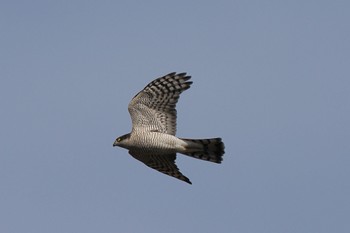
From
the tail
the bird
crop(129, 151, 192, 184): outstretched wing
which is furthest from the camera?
crop(129, 151, 192, 184): outstretched wing

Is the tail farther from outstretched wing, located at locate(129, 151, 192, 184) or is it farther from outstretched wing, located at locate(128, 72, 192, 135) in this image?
outstretched wing, located at locate(129, 151, 192, 184)

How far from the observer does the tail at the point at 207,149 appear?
827 inches

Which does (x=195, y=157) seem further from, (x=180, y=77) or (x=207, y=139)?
(x=180, y=77)

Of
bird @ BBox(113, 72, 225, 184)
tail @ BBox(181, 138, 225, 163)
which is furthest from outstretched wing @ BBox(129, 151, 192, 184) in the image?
tail @ BBox(181, 138, 225, 163)

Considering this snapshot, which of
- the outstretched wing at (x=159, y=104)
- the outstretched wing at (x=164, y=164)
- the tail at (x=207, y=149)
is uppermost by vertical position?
the outstretched wing at (x=159, y=104)

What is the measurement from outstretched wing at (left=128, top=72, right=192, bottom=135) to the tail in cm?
54

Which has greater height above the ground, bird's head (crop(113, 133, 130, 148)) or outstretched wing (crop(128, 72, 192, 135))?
outstretched wing (crop(128, 72, 192, 135))

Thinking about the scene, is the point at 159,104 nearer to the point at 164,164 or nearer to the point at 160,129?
the point at 160,129

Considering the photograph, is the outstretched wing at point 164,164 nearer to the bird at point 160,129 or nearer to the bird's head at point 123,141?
the bird at point 160,129

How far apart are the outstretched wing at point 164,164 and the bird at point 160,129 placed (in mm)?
48

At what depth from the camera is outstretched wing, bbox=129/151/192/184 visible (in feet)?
71.2

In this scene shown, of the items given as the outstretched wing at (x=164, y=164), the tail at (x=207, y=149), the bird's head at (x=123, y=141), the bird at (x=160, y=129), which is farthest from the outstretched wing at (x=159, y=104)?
the outstretched wing at (x=164, y=164)

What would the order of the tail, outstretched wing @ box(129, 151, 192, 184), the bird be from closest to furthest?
the bird → the tail → outstretched wing @ box(129, 151, 192, 184)

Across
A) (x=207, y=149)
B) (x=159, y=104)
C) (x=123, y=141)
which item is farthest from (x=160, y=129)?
(x=207, y=149)
